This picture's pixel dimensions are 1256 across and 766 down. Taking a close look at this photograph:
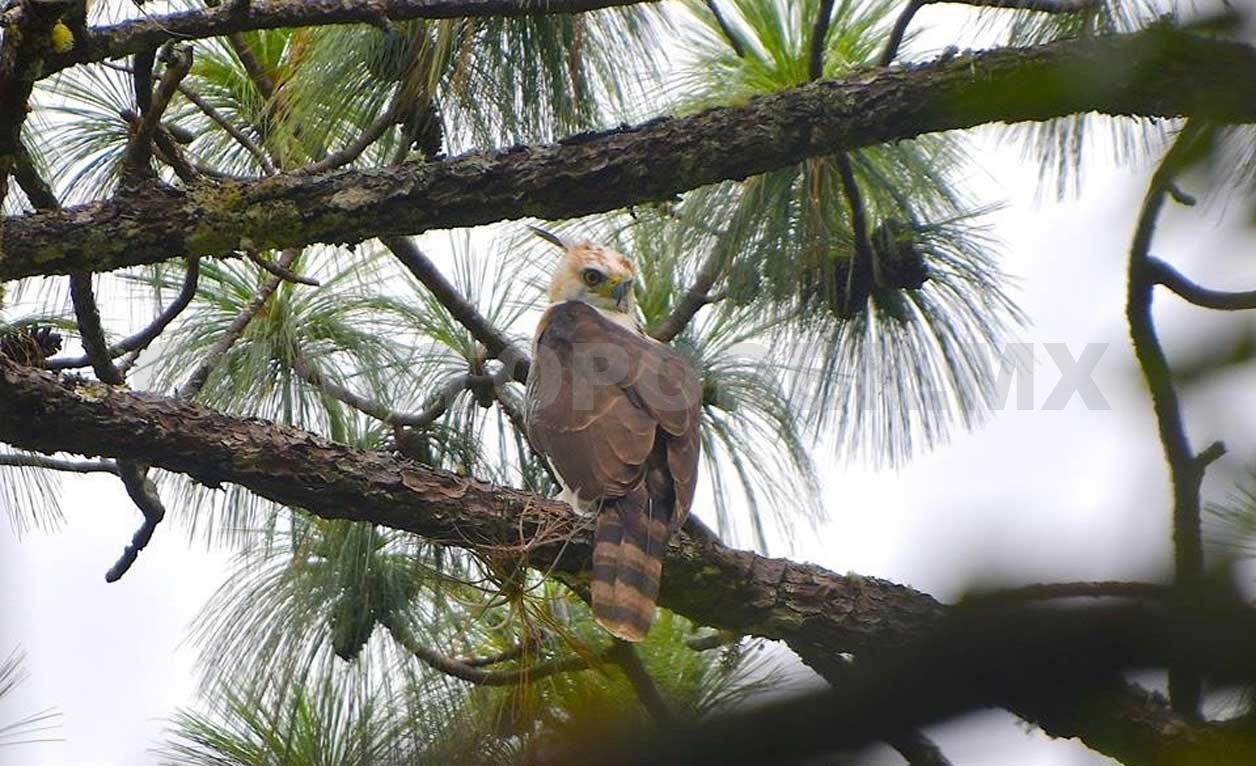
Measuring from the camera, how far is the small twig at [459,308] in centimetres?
420

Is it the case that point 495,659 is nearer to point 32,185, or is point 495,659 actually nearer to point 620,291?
point 620,291

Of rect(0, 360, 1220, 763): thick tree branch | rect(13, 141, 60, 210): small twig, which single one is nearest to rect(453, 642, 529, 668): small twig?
rect(0, 360, 1220, 763): thick tree branch

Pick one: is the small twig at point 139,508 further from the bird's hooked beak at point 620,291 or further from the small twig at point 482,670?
the bird's hooked beak at point 620,291

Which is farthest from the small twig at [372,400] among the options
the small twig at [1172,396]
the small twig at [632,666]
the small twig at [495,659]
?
the small twig at [1172,396]

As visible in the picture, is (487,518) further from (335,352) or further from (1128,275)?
Result: (1128,275)

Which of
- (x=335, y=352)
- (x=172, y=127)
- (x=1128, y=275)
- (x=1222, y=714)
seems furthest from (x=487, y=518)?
(x=1222, y=714)

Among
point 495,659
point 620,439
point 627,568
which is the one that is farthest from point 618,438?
point 495,659

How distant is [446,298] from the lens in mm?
4199

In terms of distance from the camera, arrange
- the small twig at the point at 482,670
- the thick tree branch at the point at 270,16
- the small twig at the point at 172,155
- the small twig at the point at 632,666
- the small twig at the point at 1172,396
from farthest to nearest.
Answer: the small twig at the point at 482,670, the small twig at the point at 172,155, the thick tree branch at the point at 270,16, the small twig at the point at 632,666, the small twig at the point at 1172,396

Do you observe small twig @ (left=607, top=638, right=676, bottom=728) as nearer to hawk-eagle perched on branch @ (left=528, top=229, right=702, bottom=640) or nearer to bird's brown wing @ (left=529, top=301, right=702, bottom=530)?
hawk-eagle perched on branch @ (left=528, top=229, right=702, bottom=640)

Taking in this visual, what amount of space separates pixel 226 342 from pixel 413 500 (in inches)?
44.5

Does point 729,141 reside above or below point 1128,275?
above

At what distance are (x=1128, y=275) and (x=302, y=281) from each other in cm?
253

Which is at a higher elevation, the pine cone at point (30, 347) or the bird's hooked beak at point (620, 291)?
the bird's hooked beak at point (620, 291)
